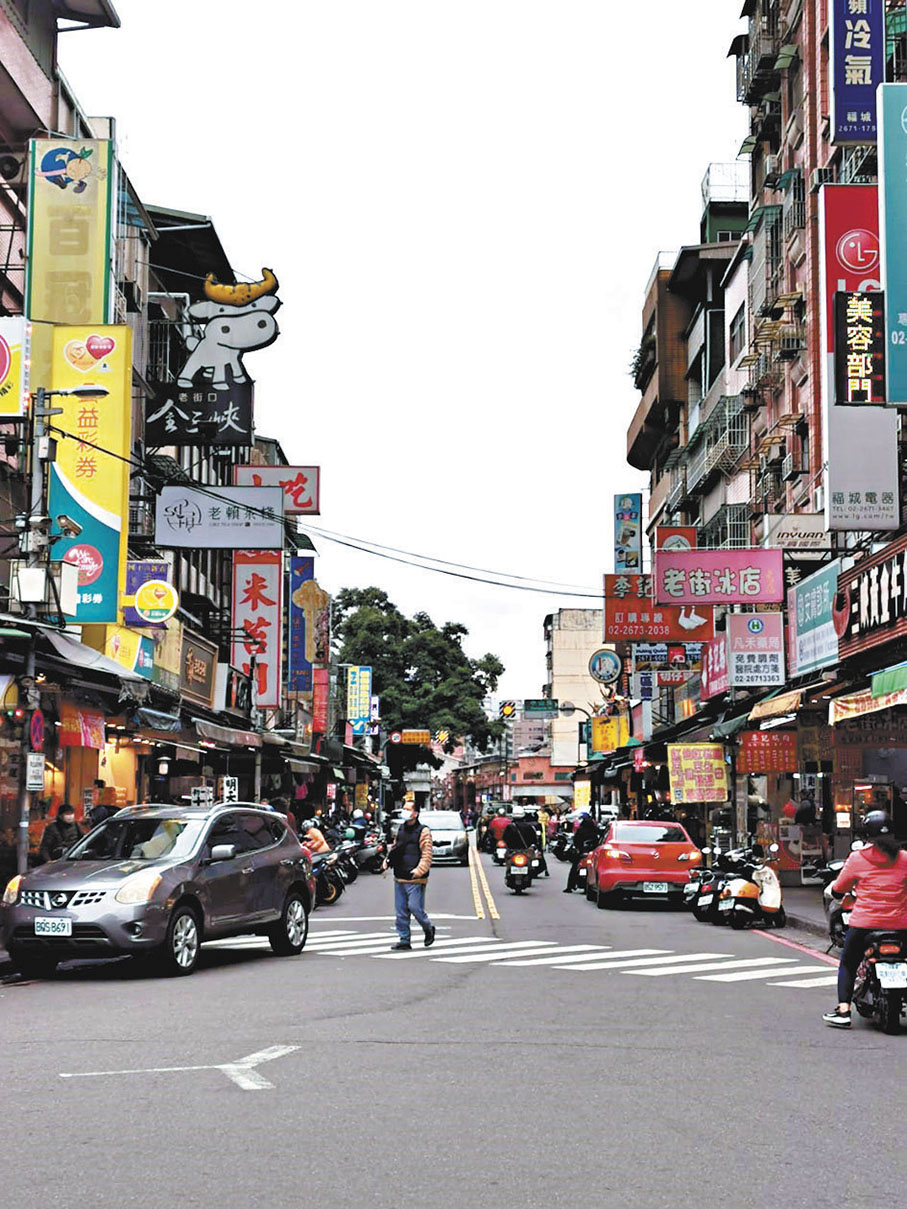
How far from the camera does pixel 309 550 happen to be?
75188 mm

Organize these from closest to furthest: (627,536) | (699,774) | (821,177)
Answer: (699,774)
(821,177)
(627,536)

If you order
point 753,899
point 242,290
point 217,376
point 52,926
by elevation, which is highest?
point 242,290

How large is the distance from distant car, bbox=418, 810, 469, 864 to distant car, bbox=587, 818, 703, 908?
18.8 meters

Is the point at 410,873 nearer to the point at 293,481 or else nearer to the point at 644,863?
the point at 644,863

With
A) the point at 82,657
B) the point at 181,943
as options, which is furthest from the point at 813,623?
the point at 181,943

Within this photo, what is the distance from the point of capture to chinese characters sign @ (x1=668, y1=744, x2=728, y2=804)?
33875 millimetres

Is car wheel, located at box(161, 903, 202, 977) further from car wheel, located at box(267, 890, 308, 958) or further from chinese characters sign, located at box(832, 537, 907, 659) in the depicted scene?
chinese characters sign, located at box(832, 537, 907, 659)

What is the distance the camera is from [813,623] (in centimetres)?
2830

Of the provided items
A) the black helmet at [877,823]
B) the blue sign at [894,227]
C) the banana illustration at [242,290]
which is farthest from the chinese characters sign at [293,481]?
the black helmet at [877,823]

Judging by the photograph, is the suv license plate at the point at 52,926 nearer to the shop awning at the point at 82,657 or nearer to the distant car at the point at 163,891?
the distant car at the point at 163,891

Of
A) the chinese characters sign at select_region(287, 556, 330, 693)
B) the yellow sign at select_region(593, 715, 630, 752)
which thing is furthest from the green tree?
the chinese characters sign at select_region(287, 556, 330, 693)

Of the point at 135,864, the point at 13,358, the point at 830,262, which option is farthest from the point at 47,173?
the point at 135,864

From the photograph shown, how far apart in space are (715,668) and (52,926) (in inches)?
976

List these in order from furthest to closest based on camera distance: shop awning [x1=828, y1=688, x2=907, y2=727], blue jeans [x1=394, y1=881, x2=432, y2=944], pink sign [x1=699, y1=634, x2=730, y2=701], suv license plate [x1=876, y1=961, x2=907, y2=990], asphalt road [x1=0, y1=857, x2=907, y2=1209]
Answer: pink sign [x1=699, y1=634, x2=730, y2=701]
blue jeans [x1=394, y1=881, x2=432, y2=944]
shop awning [x1=828, y1=688, x2=907, y2=727]
suv license plate [x1=876, y1=961, x2=907, y2=990]
asphalt road [x1=0, y1=857, x2=907, y2=1209]
